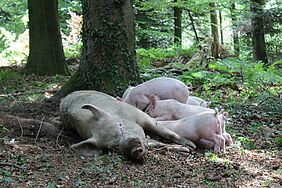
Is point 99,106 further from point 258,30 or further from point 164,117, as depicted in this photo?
point 258,30

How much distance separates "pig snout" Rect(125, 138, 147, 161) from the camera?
436 cm

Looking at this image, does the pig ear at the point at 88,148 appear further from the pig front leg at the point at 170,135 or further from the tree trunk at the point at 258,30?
the tree trunk at the point at 258,30

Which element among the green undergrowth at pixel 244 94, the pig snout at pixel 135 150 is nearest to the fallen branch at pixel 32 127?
the pig snout at pixel 135 150

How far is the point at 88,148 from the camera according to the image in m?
4.64

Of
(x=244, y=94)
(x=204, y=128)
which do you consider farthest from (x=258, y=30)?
(x=204, y=128)

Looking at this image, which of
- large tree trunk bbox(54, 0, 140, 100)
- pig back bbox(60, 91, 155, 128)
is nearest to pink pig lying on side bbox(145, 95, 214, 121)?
pig back bbox(60, 91, 155, 128)

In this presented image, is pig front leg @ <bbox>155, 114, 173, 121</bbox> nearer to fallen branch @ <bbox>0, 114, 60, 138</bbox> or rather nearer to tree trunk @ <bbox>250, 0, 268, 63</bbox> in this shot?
fallen branch @ <bbox>0, 114, 60, 138</bbox>

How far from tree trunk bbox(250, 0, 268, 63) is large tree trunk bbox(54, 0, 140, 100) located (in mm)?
7964

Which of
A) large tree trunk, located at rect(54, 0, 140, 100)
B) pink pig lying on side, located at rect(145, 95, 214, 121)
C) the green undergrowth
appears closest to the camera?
pink pig lying on side, located at rect(145, 95, 214, 121)

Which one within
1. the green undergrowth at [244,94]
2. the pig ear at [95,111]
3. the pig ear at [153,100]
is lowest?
the green undergrowth at [244,94]

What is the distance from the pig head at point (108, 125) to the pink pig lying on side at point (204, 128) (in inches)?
4.4

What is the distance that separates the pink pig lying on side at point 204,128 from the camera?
5125mm

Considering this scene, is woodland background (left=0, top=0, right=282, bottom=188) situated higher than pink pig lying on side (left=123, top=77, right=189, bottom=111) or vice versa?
pink pig lying on side (left=123, top=77, right=189, bottom=111)

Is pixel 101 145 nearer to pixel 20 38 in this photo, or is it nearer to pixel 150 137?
pixel 150 137
